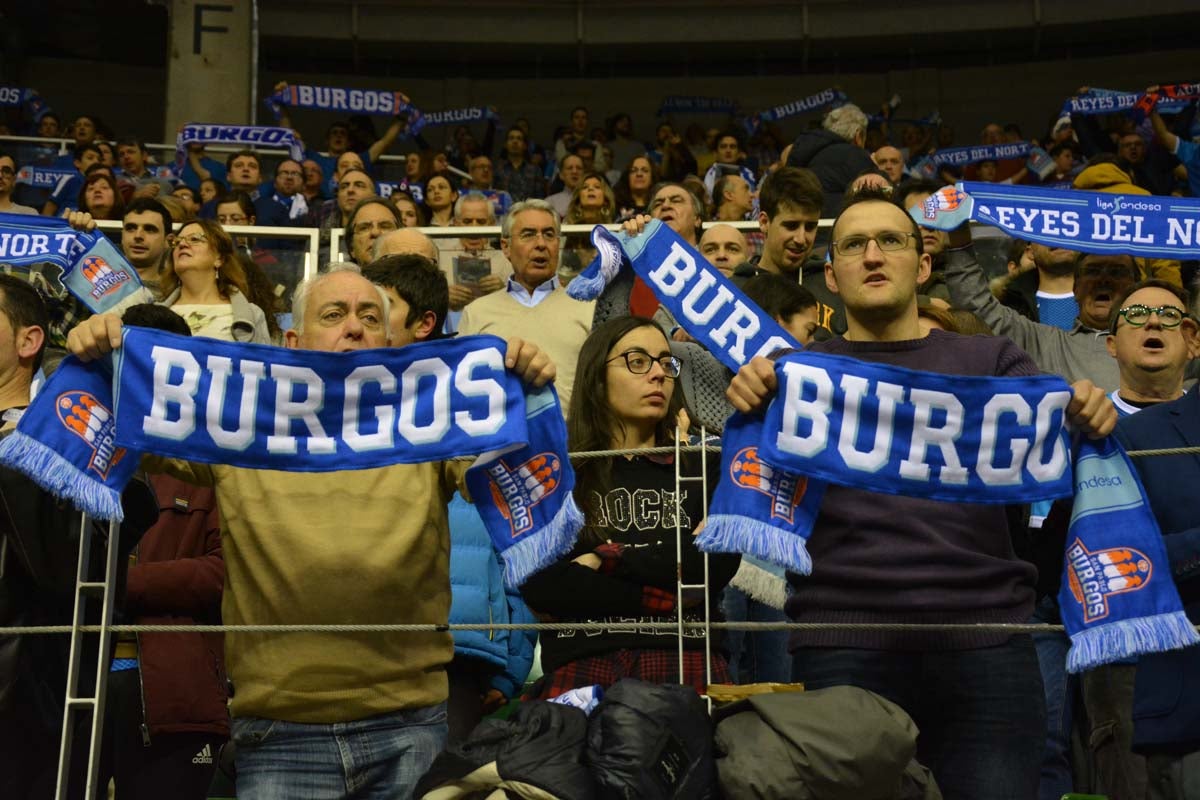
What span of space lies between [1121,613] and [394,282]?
94.6 inches

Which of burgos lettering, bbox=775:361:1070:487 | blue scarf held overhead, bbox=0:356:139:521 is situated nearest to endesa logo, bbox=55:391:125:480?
blue scarf held overhead, bbox=0:356:139:521

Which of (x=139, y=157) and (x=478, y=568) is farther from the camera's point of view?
(x=139, y=157)

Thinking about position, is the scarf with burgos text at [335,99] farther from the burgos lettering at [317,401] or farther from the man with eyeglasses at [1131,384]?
the burgos lettering at [317,401]

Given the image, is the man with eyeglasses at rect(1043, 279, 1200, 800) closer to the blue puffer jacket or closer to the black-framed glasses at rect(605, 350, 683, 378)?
the black-framed glasses at rect(605, 350, 683, 378)

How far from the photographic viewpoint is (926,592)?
3326 millimetres

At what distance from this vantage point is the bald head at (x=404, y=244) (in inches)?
248

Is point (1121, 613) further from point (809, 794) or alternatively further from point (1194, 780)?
point (809, 794)

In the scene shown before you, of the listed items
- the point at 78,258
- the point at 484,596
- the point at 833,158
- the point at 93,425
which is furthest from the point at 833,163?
the point at 93,425

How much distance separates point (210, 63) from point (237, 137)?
12.0 feet

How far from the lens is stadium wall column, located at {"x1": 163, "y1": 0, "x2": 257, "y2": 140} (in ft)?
53.0

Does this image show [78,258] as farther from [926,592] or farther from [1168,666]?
[1168,666]

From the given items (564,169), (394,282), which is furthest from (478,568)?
(564,169)

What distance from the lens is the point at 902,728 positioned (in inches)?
124

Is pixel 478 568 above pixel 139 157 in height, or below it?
below
